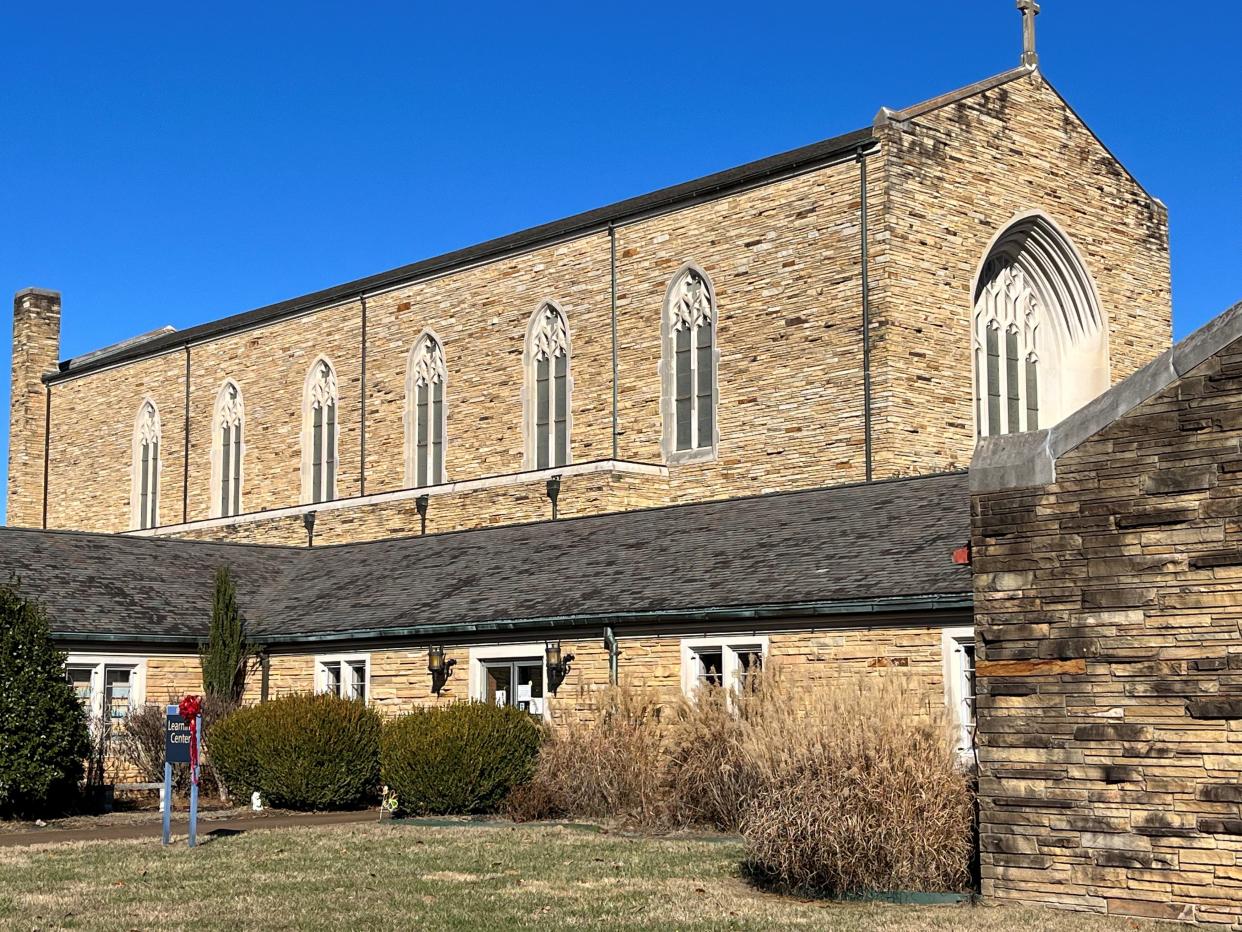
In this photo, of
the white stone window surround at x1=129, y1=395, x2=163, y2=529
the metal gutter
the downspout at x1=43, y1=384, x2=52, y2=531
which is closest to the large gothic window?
the metal gutter

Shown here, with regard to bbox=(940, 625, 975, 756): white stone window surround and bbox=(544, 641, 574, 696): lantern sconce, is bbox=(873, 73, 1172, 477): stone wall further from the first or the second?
bbox=(940, 625, 975, 756): white stone window surround

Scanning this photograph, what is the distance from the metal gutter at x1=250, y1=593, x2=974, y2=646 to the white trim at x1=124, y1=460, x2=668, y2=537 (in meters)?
7.31

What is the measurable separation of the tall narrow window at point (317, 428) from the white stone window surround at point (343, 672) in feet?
45.8

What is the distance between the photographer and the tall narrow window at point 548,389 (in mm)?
35000

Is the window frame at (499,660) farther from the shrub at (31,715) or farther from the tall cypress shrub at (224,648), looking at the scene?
the shrub at (31,715)

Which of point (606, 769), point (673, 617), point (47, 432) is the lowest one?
point (606, 769)

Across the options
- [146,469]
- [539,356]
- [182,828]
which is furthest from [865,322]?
[146,469]

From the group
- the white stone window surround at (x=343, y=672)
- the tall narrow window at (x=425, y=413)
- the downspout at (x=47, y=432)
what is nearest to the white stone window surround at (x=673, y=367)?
the tall narrow window at (x=425, y=413)

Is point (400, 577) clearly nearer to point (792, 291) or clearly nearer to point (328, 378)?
point (792, 291)

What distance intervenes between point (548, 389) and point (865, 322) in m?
8.31

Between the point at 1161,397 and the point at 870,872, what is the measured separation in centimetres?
445

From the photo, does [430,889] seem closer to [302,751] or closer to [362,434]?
[302,751]

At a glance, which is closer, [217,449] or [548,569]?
[548,569]

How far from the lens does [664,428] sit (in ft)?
107
